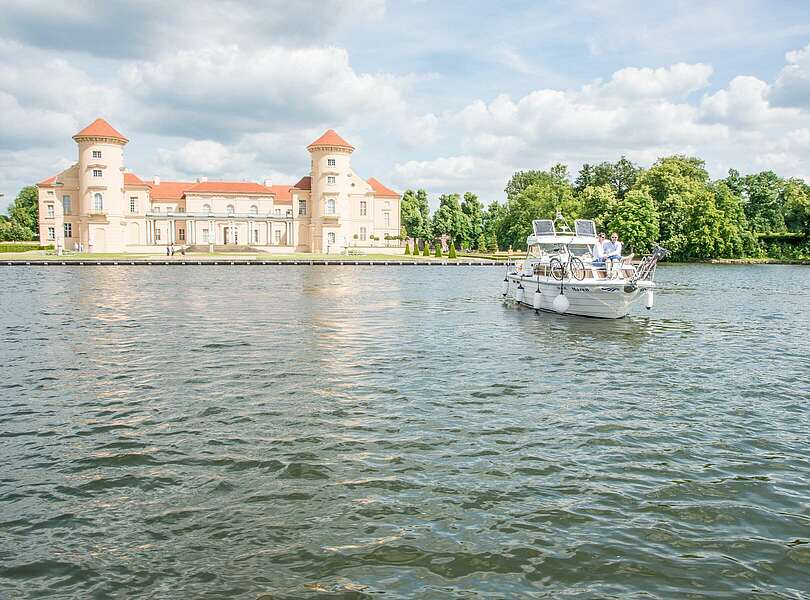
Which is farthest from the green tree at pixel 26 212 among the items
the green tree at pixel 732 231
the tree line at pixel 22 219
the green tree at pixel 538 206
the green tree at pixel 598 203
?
the green tree at pixel 732 231

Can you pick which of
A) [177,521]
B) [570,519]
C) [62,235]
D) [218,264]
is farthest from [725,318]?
[62,235]

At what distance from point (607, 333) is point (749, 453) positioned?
1213 centimetres

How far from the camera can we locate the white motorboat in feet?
77.3

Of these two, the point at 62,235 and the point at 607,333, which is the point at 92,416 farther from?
the point at 62,235

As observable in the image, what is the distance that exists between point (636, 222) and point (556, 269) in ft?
186

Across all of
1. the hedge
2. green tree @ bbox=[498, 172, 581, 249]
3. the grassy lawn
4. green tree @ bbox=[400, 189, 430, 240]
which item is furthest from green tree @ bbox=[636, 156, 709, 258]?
the hedge

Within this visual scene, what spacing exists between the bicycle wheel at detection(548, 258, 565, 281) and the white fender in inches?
28.5

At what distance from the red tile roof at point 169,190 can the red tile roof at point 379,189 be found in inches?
1091

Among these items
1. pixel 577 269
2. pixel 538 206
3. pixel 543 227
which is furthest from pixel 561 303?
pixel 538 206

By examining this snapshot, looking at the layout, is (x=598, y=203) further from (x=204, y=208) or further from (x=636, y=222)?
(x=204, y=208)

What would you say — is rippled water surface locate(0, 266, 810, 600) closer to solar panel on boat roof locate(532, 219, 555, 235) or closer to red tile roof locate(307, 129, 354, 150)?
solar panel on boat roof locate(532, 219, 555, 235)

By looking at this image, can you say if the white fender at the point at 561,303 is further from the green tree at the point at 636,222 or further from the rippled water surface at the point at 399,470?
the green tree at the point at 636,222

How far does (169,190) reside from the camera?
9944 centimetres

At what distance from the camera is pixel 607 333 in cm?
2091
